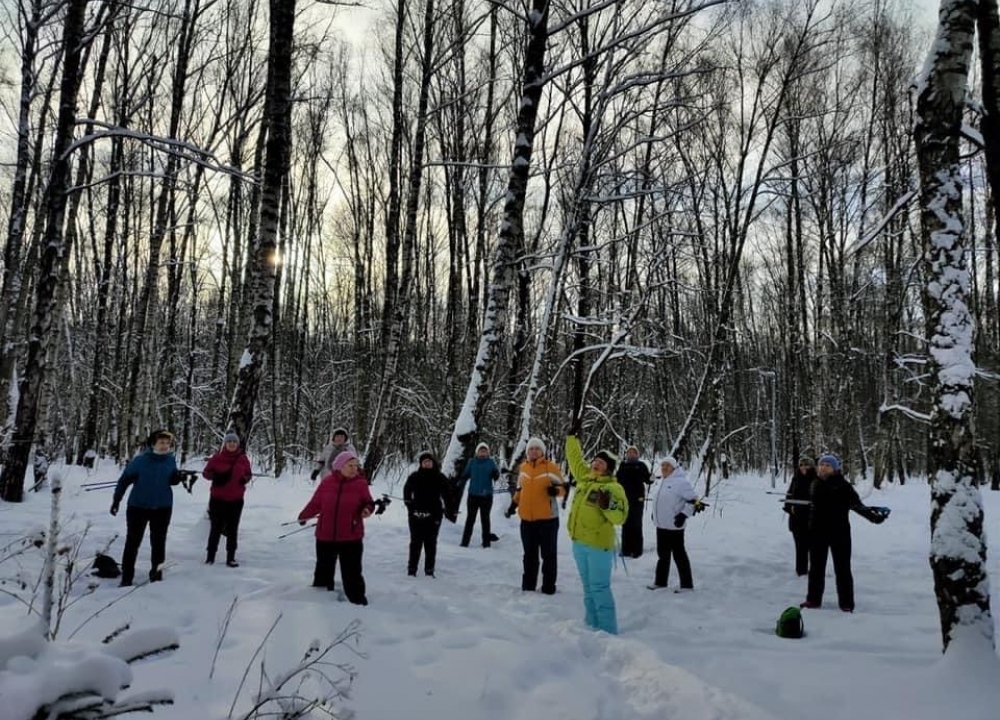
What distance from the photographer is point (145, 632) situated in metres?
1.85

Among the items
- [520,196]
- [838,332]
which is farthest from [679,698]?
[838,332]

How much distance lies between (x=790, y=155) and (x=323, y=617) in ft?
66.8

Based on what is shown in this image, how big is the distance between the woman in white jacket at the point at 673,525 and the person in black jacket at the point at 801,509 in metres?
1.76

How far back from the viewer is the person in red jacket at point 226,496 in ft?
24.4

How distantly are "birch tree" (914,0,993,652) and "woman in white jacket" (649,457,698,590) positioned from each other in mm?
3241

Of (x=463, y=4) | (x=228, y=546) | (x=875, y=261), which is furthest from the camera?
(x=875, y=261)

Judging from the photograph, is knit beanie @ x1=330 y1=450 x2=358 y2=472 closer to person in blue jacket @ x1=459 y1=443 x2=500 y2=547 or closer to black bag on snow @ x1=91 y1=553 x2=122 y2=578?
black bag on snow @ x1=91 y1=553 x2=122 y2=578

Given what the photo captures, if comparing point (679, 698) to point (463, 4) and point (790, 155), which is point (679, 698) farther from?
point (790, 155)

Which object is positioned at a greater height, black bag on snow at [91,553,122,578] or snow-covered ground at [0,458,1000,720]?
black bag on snow at [91,553,122,578]

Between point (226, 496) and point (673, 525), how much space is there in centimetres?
539

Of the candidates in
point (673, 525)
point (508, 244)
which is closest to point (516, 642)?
point (673, 525)

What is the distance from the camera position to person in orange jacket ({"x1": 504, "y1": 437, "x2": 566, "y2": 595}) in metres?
7.24

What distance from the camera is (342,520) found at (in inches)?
247

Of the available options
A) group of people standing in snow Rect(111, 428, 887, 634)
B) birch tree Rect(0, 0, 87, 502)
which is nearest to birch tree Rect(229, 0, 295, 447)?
group of people standing in snow Rect(111, 428, 887, 634)
